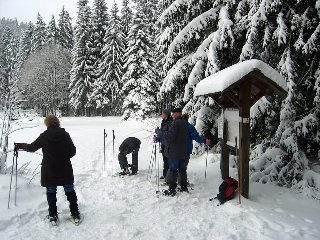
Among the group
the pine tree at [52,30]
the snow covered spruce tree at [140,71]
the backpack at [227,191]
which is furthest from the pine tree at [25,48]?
the backpack at [227,191]

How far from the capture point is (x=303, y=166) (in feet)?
19.4

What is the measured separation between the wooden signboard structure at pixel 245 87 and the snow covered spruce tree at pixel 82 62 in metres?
31.1

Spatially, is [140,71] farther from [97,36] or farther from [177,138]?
[177,138]

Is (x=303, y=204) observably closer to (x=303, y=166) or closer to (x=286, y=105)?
(x=303, y=166)

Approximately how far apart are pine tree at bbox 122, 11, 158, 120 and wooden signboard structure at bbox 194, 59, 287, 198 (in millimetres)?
19915

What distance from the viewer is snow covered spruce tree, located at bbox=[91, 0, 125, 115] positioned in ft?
100

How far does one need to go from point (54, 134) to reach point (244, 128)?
358 cm

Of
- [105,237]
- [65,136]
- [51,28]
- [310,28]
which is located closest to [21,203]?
[65,136]

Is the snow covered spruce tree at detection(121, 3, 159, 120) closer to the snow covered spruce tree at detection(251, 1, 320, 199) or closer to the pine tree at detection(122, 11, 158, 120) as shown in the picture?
the pine tree at detection(122, 11, 158, 120)

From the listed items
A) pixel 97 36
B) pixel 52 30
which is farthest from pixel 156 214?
pixel 52 30

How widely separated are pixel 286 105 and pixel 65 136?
16.4 feet

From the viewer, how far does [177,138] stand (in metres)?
5.27

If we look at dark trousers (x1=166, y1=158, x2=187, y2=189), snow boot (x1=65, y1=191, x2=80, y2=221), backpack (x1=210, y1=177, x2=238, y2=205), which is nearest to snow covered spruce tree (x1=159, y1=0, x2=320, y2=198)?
backpack (x1=210, y1=177, x2=238, y2=205)

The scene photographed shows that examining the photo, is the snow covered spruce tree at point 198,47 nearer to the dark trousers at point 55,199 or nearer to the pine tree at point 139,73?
the dark trousers at point 55,199
